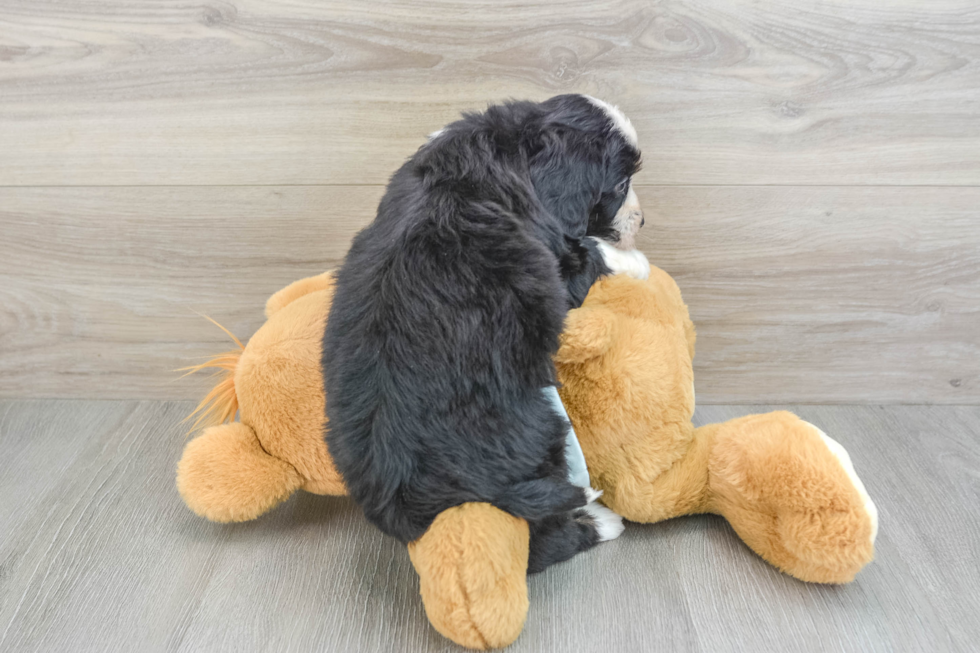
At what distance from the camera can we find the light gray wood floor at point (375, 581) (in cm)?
70

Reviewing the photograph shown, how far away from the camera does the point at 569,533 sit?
2.48 feet

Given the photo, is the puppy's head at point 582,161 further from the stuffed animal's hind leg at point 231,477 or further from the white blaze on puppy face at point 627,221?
the stuffed animal's hind leg at point 231,477

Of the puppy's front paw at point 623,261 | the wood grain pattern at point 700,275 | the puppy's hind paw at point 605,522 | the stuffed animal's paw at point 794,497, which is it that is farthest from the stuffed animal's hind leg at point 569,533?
the wood grain pattern at point 700,275

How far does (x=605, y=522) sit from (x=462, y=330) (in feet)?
1.18

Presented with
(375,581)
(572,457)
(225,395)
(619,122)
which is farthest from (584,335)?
(225,395)

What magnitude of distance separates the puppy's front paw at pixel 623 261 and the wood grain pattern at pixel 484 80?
24 centimetres

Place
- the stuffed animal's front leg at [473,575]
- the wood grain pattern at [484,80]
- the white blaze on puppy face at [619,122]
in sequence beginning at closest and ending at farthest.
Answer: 1. the stuffed animal's front leg at [473,575]
2. the white blaze on puppy face at [619,122]
3. the wood grain pattern at [484,80]

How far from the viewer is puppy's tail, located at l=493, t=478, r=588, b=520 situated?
25.4 inches

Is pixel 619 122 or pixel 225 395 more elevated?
pixel 619 122

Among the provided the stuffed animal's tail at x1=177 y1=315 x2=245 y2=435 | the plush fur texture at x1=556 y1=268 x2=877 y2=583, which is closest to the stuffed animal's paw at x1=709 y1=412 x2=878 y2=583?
the plush fur texture at x1=556 y1=268 x2=877 y2=583

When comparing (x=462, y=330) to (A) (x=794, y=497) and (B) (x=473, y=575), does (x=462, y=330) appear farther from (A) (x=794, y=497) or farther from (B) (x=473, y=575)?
(A) (x=794, y=497)

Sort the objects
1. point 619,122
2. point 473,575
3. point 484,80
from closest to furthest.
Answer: point 473,575
point 619,122
point 484,80

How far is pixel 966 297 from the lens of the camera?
1.04 m

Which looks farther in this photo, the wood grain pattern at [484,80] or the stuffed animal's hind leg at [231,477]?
the wood grain pattern at [484,80]
